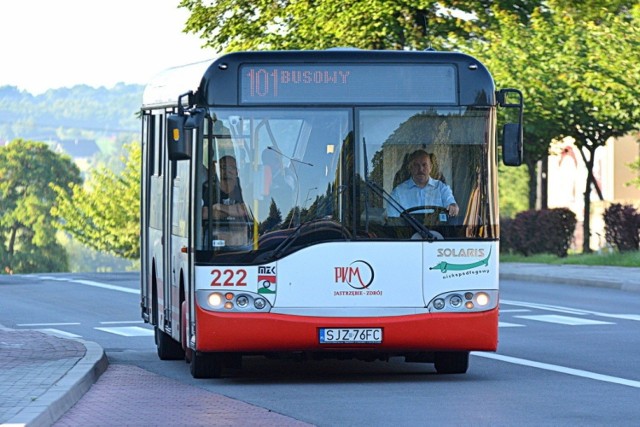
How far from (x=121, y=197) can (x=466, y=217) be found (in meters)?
89.6

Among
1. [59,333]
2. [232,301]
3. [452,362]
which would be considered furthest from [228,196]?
[59,333]

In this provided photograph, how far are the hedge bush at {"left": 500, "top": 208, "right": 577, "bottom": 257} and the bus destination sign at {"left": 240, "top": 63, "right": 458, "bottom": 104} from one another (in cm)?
2961

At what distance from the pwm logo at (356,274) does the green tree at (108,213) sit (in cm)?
8727

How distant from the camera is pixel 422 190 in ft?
44.9

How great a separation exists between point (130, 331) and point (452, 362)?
26.0 ft

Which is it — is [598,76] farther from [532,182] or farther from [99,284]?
[99,284]

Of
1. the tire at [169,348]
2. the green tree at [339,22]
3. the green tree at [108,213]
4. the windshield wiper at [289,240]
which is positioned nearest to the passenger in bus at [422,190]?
the windshield wiper at [289,240]

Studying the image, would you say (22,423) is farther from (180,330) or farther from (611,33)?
(611,33)

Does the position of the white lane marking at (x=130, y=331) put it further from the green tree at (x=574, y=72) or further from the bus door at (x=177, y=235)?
the green tree at (x=574, y=72)

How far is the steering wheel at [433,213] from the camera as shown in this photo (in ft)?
45.0

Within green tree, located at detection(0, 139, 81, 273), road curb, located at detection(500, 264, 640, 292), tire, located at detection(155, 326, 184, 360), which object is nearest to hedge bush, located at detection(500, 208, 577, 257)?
road curb, located at detection(500, 264, 640, 292)

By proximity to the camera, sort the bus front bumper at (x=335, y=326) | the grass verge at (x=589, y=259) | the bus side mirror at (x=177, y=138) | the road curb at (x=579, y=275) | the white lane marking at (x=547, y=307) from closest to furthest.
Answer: the bus side mirror at (x=177, y=138), the bus front bumper at (x=335, y=326), the white lane marking at (x=547, y=307), the road curb at (x=579, y=275), the grass verge at (x=589, y=259)

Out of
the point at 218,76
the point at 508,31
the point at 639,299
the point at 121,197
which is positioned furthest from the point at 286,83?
the point at 121,197

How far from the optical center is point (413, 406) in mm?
12055
